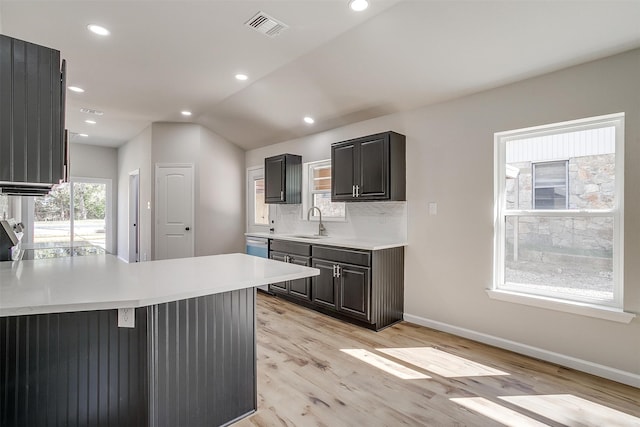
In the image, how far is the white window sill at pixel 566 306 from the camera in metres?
2.33

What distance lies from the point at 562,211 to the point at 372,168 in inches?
70.8

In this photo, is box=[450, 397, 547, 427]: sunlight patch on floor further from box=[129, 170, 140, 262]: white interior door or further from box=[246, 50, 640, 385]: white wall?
box=[129, 170, 140, 262]: white interior door

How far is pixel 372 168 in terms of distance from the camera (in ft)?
11.8

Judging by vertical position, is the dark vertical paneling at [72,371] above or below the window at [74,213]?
below

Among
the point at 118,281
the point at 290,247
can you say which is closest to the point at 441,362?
the point at 290,247

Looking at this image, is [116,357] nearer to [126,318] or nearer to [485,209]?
[126,318]

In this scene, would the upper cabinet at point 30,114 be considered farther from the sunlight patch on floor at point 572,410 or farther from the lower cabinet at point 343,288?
the sunlight patch on floor at point 572,410

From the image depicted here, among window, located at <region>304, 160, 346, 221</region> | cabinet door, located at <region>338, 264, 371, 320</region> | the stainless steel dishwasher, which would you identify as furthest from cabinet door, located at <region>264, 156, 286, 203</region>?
cabinet door, located at <region>338, 264, 371, 320</region>

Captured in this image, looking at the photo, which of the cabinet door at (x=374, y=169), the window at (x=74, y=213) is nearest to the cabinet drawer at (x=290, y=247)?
the cabinet door at (x=374, y=169)

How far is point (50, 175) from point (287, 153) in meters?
3.82

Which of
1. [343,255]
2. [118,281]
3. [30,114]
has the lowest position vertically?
[343,255]

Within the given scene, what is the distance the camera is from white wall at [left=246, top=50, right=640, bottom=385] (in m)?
2.31

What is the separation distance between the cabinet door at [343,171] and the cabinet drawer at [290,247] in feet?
2.43

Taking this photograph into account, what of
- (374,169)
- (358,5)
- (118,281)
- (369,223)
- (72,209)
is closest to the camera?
(118,281)
